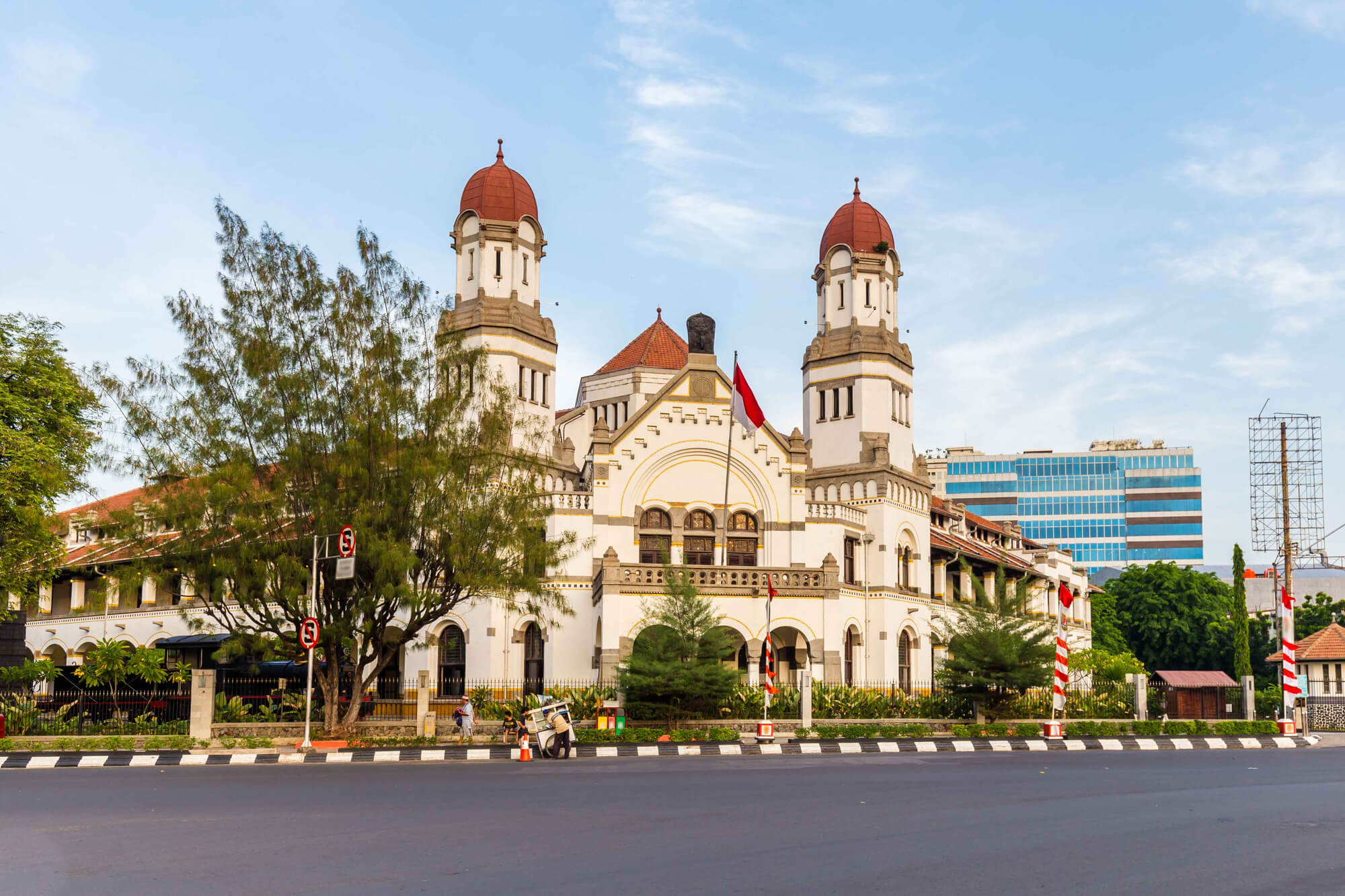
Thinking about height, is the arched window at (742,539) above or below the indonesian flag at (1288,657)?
above

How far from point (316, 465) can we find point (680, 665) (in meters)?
10.3

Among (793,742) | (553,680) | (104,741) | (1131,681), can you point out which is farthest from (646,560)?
(104,741)

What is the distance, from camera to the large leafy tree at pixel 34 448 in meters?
34.4

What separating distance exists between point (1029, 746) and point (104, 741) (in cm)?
2167

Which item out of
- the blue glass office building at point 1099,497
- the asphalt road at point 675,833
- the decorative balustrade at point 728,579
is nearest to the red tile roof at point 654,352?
the decorative balustrade at point 728,579

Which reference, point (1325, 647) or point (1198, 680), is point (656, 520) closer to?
point (1198, 680)

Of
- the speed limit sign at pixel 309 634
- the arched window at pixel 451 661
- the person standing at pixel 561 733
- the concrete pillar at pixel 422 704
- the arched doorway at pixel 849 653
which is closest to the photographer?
the person standing at pixel 561 733

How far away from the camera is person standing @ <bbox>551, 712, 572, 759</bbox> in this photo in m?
26.5

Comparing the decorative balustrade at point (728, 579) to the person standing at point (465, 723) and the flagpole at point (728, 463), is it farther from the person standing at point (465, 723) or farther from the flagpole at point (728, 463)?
the person standing at point (465, 723)

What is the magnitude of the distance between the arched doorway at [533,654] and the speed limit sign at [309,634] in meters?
15.9

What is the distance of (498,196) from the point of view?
46.9 m

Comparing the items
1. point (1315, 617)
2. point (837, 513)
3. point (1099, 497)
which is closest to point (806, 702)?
point (837, 513)

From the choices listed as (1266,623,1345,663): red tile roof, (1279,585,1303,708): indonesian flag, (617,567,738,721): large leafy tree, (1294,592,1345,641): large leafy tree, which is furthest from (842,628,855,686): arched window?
(1294,592,1345,641): large leafy tree

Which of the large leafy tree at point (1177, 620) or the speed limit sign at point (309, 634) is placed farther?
the large leafy tree at point (1177, 620)
